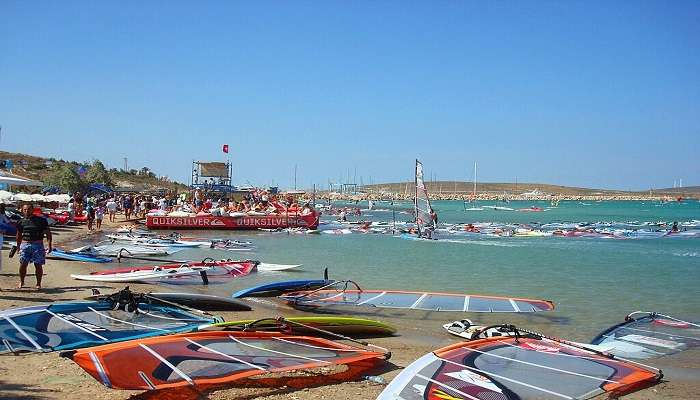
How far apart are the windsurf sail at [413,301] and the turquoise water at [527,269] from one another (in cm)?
64

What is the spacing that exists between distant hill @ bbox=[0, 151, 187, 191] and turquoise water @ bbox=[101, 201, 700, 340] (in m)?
33.0

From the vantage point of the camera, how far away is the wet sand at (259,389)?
5.49m

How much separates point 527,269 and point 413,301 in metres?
8.99

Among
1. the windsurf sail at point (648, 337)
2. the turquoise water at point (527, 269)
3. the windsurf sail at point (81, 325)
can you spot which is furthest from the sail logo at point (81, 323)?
the windsurf sail at point (648, 337)

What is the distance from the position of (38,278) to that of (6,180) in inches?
466

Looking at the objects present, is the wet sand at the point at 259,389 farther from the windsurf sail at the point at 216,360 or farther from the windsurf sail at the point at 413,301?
the windsurf sail at the point at 413,301

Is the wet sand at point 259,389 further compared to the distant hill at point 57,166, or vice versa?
the distant hill at point 57,166

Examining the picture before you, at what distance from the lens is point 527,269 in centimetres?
1988

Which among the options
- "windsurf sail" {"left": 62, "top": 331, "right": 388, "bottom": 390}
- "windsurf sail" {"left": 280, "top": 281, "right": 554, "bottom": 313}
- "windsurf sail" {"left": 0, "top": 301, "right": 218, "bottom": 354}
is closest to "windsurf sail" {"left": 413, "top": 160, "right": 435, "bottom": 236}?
"windsurf sail" {"left": 280, "top": 281, "right": 554, "bottom": 313}

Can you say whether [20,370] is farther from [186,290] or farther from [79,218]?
[79,218]

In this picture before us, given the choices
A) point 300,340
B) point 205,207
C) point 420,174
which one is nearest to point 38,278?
point 300,340

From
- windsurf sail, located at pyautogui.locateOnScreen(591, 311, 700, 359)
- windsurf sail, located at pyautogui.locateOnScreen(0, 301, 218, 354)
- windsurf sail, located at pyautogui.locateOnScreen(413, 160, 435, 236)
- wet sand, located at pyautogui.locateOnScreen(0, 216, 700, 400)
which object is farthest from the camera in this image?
windsurf sail, located at pyautogui.locateOnScreen(413, 160, 435, 236)

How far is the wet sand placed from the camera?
5.49 meters

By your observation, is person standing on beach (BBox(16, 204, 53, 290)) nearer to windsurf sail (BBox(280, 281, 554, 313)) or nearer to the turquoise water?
the turquoise water
